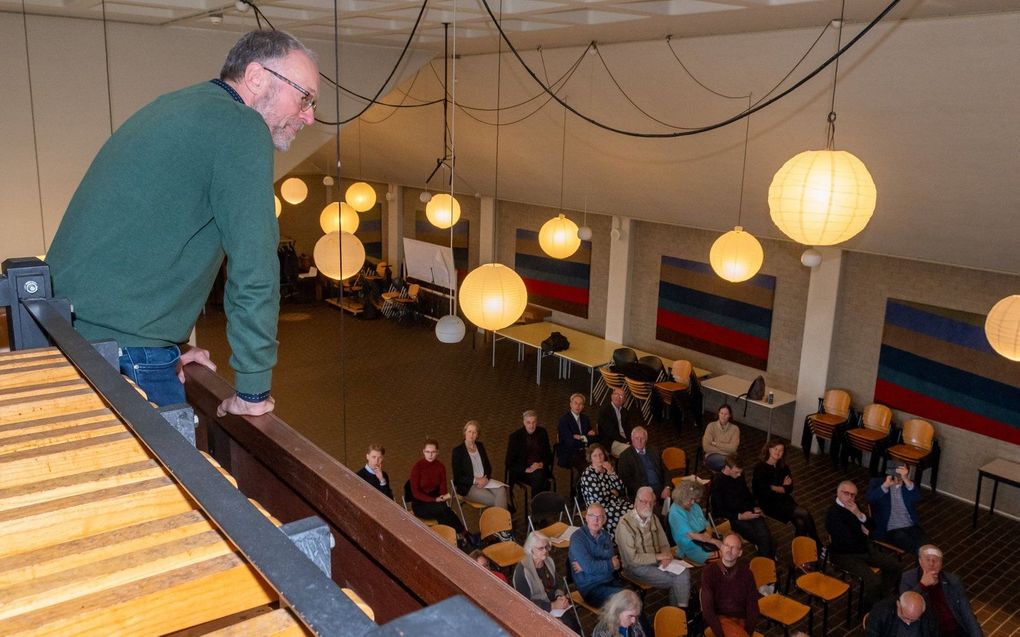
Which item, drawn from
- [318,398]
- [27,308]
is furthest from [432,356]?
[27,308]

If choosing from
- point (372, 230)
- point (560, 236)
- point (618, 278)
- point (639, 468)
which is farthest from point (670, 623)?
point (372, 230)

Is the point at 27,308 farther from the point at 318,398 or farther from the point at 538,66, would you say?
the point at 318,398

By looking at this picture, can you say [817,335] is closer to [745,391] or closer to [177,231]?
[745,391]

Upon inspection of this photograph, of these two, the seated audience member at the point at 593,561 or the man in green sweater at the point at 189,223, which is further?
the seated audience member at the point at 593,561

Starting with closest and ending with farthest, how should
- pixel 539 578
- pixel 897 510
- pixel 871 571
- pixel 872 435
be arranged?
pixel 539 578, pixel 871 571, pixel 897 510, pixel 872 435

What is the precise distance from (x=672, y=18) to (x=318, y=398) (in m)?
7.00

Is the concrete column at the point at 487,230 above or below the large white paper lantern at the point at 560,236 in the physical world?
below

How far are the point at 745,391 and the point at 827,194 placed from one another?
6.12m

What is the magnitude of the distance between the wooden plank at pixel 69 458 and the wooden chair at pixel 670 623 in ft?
14.0

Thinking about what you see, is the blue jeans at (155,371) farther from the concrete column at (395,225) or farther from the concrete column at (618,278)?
the concrete column at (395,225)

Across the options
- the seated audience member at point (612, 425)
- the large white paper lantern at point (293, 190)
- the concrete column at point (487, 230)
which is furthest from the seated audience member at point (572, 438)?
the concrete column at point (487, 230)

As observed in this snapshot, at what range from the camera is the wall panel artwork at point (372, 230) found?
17.3 m

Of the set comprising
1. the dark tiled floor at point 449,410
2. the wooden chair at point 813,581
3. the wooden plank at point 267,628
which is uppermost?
the wooden plank at point 267,628

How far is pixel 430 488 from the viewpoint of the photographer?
6289 millimetres
